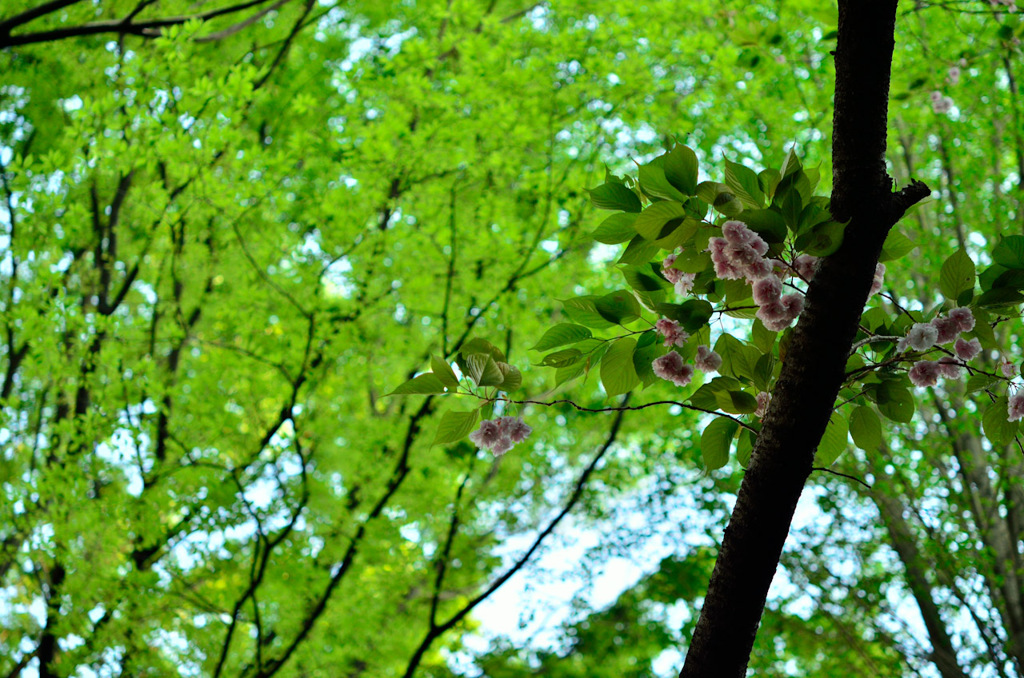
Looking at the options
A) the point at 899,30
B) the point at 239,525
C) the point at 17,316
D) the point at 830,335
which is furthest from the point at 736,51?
the point at 17,316

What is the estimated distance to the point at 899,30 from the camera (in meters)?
5.19

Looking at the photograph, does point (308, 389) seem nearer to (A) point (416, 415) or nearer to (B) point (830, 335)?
(A) point (416, 415)

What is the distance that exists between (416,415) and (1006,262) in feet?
12.1

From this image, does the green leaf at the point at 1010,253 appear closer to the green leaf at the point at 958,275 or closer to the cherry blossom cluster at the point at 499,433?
the green leaf at the point at 958,275

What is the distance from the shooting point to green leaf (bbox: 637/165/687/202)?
1390 millimetres

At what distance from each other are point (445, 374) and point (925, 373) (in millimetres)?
1071

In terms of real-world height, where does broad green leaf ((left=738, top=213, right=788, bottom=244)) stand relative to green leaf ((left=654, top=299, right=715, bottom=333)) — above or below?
above

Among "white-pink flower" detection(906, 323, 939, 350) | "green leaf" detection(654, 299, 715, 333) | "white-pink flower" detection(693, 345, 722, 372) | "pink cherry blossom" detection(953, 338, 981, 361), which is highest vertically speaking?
"pink cherry blossom" detection(953, 338, 981, 361)

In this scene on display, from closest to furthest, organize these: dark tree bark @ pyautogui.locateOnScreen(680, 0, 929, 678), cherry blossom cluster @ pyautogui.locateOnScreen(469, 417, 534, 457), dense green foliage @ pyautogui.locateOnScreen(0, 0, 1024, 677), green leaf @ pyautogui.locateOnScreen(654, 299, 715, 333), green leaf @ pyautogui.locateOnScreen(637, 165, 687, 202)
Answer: dark tree bark @ pyautogui.locateOnScreen(680, 0, 929, 678), green leaf @ pyautogui.locateOnScreen(637, 165, 687, 202), green leaf @ pyautogui.locateOnScreen(654, 299, 715, 333), cherry blossom cluster @ pyautogui.locateOnScreen(469, 417, 534, 457), dense green foliage @ pyautogui.locateOnScreen(0, 0, 1024, 677)

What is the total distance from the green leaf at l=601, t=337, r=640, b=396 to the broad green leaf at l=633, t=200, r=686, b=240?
1.03 ft

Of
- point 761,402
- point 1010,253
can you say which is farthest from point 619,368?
point 1010,253

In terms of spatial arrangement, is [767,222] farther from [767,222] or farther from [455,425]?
[455,425]

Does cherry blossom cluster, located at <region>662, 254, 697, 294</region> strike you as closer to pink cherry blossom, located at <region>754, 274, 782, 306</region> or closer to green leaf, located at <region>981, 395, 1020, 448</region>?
pink cherry blossom, located at <region>754, 274, 782, 306</region>

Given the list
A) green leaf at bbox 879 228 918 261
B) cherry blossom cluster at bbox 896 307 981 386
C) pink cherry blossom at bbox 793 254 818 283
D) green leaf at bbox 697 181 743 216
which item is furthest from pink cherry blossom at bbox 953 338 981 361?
green leaf at bbox 697 181 743 216
